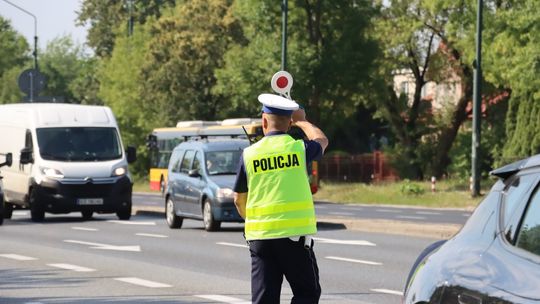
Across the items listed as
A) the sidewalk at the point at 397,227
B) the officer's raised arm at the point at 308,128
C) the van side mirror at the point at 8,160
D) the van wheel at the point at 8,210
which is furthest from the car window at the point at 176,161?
the officer's raised arm at the point at 308,128

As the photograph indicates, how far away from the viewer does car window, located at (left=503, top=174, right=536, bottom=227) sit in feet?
19.8

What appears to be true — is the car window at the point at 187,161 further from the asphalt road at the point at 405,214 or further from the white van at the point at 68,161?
the asphalt road at the point at 405,214

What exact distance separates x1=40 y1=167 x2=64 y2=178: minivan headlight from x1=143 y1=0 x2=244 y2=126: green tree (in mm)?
41689

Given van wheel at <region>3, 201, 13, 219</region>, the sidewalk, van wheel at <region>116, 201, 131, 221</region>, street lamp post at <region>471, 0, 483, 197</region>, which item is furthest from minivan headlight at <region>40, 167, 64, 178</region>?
street lamp post at <region>471, 0, 483, 197</region>

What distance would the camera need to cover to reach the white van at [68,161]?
3027cm

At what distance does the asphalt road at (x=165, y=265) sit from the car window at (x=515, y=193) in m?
7.14

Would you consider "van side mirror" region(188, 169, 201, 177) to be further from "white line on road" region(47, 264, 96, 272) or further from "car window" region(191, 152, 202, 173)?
"white line on road" region(47, 264, 96, 272)

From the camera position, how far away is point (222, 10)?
73.9m

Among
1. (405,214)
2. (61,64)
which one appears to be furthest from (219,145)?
(61,64)

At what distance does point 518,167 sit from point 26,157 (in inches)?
992

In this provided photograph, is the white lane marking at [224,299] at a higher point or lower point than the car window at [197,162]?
lower

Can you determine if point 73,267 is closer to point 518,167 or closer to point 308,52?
point 518,167

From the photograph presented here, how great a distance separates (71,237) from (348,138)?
65114 mm

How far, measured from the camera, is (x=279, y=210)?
8.25m
